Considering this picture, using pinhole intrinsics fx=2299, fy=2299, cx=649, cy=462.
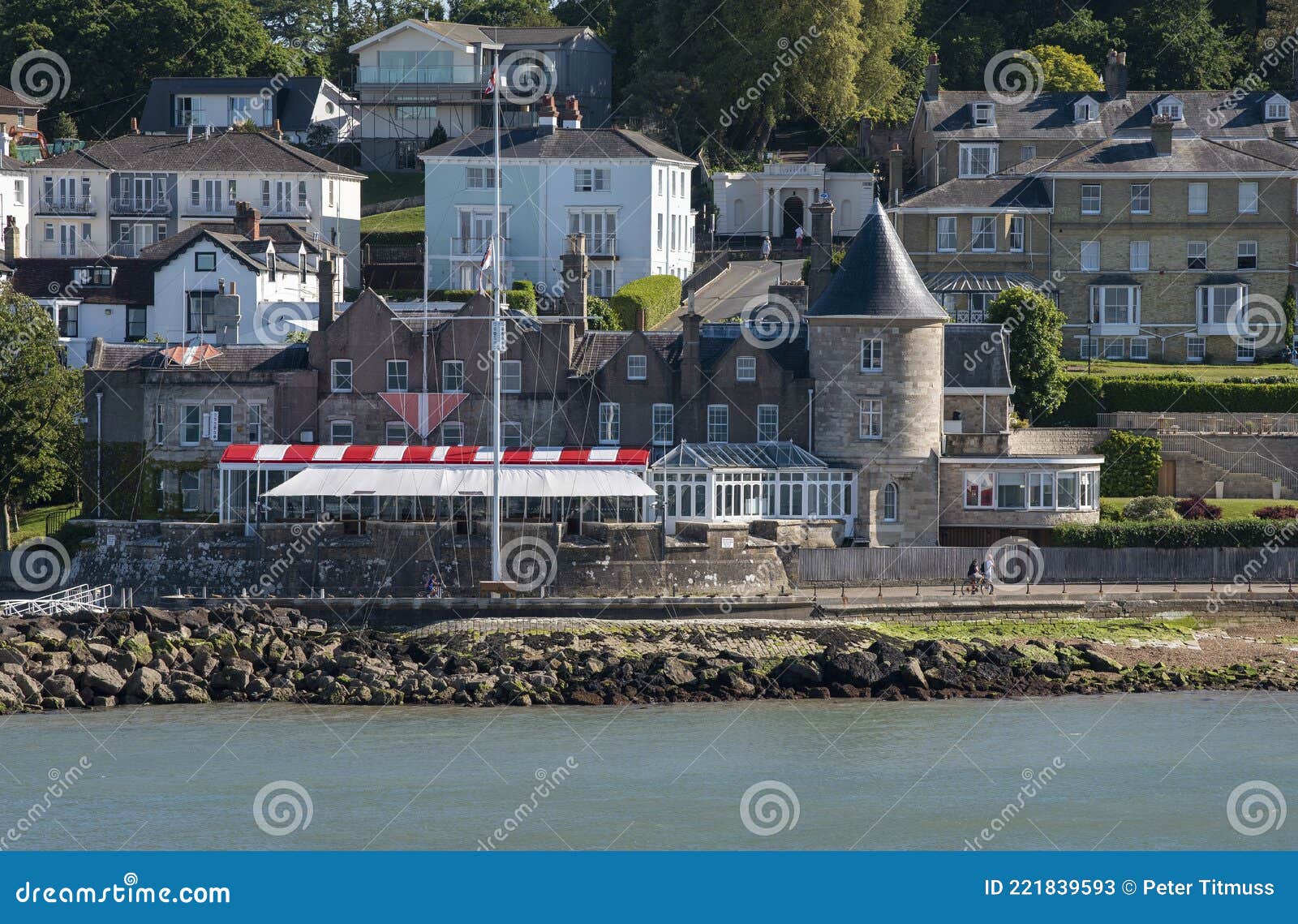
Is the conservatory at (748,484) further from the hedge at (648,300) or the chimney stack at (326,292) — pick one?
the hedge at (648,300)

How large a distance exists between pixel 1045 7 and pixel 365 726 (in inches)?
2416

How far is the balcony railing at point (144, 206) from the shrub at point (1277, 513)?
42959 millimetres

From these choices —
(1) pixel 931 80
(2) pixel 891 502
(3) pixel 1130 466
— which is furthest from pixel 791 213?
(2) pixel 891 502

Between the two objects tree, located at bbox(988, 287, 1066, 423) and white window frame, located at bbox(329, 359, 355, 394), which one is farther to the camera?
tree, located at bbox(988, 287, 1066, 423)

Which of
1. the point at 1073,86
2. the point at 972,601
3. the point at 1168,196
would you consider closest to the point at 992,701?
the point at 972,601

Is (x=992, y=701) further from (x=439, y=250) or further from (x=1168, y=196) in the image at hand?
(x=439, y=250)

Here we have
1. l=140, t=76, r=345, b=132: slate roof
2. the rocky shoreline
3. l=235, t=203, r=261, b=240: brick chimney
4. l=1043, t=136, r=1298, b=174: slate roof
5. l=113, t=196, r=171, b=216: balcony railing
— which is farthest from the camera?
l=140, t=76, r=345, b=132: slate roof

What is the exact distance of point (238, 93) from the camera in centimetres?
9706

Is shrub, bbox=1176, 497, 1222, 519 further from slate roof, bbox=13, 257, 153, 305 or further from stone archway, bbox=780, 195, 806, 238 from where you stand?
slate roof, bbox=13, 257, 153, 305

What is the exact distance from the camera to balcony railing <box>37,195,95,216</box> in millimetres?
84812

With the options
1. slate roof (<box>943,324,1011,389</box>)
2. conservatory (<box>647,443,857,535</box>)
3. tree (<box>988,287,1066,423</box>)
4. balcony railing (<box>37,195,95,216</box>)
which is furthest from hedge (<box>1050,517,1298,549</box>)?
balcony railing (<box>37,195,95,216</box>)

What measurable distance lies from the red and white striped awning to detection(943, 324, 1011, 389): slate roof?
28.8 ft

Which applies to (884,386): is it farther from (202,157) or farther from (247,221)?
(202,157)

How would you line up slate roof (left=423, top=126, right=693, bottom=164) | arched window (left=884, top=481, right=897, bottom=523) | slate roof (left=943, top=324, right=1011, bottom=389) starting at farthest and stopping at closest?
slate roof (left=423, top=126, right=693, bottom=164)
slate roof (left=943, top=324, right=1011, bottom=389)
arched window (left=884, top=481, right=897, bottom=523)
